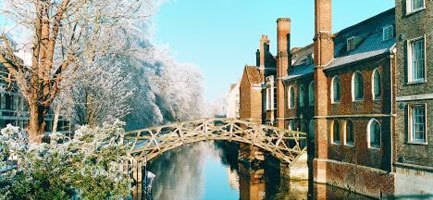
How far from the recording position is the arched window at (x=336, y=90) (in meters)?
24.4

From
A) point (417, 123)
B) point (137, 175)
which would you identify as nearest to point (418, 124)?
point (417, 123)

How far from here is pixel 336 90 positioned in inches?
976

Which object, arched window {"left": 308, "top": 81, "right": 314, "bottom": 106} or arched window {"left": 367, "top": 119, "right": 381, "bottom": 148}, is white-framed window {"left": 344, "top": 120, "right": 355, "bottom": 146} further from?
arched window {"left": 308, "top": 81, "right": 314, "bottom": 106}

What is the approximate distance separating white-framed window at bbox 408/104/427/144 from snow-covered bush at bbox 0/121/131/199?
13412 mm

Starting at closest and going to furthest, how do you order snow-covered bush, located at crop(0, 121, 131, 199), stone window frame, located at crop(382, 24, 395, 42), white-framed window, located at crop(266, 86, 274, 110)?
snow-covered bush, located at crop(0, 121, 131, 199) → stone window frame, located at crop(382, 24, 395, 42) → white-framed window, located at crop(266, 86, 274, 110)

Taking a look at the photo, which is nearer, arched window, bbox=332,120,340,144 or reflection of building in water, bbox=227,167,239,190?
arched window, bbox=332,120,340,144

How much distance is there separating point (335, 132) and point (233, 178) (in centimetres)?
925

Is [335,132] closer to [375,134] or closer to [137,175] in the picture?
[375,134]

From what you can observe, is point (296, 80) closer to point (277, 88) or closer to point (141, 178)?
point (277, 88)

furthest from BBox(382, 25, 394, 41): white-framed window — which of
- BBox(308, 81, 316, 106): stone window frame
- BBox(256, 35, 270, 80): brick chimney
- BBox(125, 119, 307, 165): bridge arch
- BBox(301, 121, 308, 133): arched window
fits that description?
BBox(256, 35, 270, 80): brick chimney

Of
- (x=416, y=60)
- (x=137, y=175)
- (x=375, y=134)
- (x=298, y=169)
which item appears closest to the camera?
(x=416, y=60)

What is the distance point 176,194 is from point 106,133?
17.3m

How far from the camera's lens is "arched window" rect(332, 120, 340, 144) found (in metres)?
24.5

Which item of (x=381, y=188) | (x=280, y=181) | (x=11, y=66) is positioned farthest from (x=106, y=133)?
(x=280, y=181)
